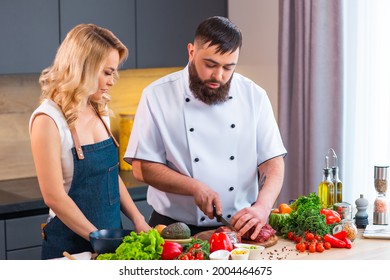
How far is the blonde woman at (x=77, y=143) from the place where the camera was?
300 centimetres

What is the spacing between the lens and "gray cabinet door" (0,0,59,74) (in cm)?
422

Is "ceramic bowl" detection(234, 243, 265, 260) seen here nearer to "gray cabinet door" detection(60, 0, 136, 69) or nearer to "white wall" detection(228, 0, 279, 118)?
"gray cabinet door" detection(60, 0, 136, 69)

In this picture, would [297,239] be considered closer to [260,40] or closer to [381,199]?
[381,199]

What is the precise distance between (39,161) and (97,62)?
459 mm

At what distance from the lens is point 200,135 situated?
3.31m

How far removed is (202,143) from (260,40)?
6.28 feet

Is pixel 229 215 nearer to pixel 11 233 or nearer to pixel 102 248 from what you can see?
pixel 102 248

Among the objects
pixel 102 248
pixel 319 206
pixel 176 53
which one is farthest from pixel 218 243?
pixel 176 53

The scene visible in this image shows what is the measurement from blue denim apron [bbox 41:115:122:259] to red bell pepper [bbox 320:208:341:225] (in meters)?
0.87

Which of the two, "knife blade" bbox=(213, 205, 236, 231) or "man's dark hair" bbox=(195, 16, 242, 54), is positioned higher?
"man's dark hair" bbox=(195, 16, 242, 54)

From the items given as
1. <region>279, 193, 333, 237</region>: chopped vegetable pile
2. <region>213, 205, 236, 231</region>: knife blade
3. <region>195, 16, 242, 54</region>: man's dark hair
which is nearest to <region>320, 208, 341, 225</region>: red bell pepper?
<region>279, 193, 333, 237</region>: chopped vegetable pile

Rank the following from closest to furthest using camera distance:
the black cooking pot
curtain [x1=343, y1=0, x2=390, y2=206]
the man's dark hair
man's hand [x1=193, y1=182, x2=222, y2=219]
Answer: the black cooking pot → man's hand [x1=193, y1=182, x2=222, y2=219] → the man's dark hair → curtain [x1=343, y1=0, x2=390, y2=206]

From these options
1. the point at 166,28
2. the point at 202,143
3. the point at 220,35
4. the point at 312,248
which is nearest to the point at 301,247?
the point at 312,248

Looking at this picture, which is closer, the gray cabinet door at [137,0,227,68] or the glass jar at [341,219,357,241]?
the glass jar at [341,219,357,241]
